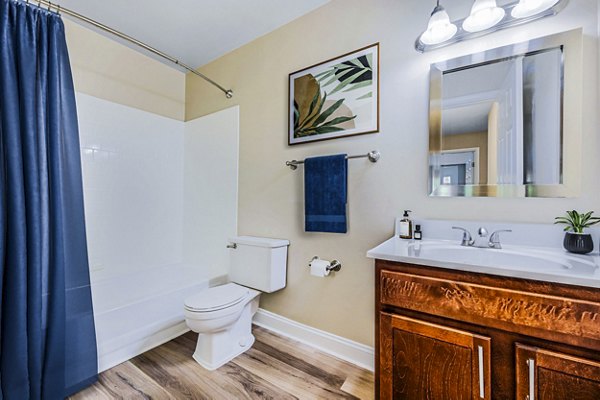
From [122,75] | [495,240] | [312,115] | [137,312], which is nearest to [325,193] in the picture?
[312,115]

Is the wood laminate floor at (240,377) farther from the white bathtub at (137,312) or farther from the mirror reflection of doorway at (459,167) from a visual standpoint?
the mirror reflection of doorway at (459,167)

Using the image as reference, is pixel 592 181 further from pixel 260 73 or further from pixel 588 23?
pixel 260 73

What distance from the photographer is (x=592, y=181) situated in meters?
1.11

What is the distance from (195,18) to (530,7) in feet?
6.74

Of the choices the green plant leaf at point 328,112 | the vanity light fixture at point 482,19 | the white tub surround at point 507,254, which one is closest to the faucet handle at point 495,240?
the white tub surround at point 507,254

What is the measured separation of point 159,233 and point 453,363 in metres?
2.61

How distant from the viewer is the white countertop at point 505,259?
2.55ft

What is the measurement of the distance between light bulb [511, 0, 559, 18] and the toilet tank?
180 cm

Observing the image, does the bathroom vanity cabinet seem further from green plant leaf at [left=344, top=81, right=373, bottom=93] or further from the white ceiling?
the white ceiling

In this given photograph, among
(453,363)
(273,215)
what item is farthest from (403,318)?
(273,215)

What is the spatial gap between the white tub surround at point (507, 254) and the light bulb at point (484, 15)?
97 centimetres

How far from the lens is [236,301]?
5.47 feet

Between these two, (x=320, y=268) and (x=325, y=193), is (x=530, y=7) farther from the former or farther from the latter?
(x=320, y=268)

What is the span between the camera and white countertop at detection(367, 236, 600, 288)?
2.55 ft
